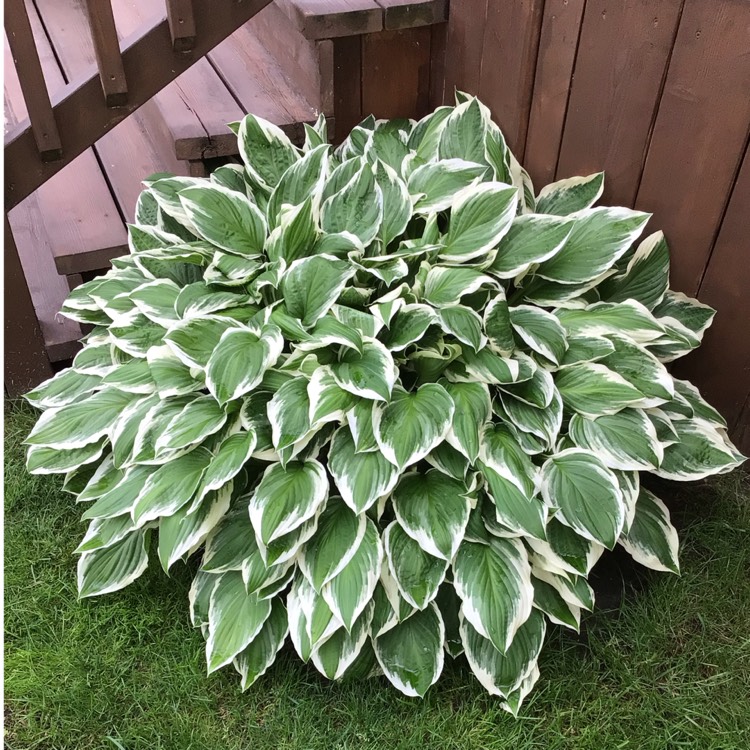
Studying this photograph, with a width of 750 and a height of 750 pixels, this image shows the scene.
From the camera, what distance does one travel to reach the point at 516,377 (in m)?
1.48

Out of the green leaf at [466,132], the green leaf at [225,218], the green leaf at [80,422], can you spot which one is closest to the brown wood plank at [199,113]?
the green leaf at [225,218]

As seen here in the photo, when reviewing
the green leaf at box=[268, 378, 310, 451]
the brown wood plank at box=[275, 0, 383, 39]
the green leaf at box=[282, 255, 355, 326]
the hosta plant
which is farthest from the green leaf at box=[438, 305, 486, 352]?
the brown wood plank at box=[275, 0, 383, 39]

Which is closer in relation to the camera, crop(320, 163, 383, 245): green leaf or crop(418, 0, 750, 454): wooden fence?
crop(418, 0, 750, 454): wooden fence

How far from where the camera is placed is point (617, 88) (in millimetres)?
1653

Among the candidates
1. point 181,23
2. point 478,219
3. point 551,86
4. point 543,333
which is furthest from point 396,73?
point 543,333

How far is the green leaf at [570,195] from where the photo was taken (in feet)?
5.82

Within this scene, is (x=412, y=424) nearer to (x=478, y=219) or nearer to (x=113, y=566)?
(x=478, y=219)

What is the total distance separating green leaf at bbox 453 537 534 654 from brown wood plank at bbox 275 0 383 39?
1.35 metres

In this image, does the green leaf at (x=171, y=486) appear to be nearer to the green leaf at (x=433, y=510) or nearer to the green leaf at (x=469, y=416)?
the green leaf at (x=433, y=510)

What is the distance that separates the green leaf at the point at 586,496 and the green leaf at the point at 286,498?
17.6 inches

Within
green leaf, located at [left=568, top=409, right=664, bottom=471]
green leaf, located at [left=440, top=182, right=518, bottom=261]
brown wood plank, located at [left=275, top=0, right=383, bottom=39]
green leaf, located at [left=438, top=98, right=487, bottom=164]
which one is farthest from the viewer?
brown wood plank, located at [left=275, top=0, right=383, bottom=39]

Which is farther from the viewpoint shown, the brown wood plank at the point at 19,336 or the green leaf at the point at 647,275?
the brown wood plank at the point at 19,336

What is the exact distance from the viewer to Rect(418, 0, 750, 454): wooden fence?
4.90 ft

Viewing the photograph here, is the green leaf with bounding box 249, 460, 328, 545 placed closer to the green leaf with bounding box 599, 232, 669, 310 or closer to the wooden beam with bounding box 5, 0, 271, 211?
the green leaf with bounding box 599, 232, 669, 310
